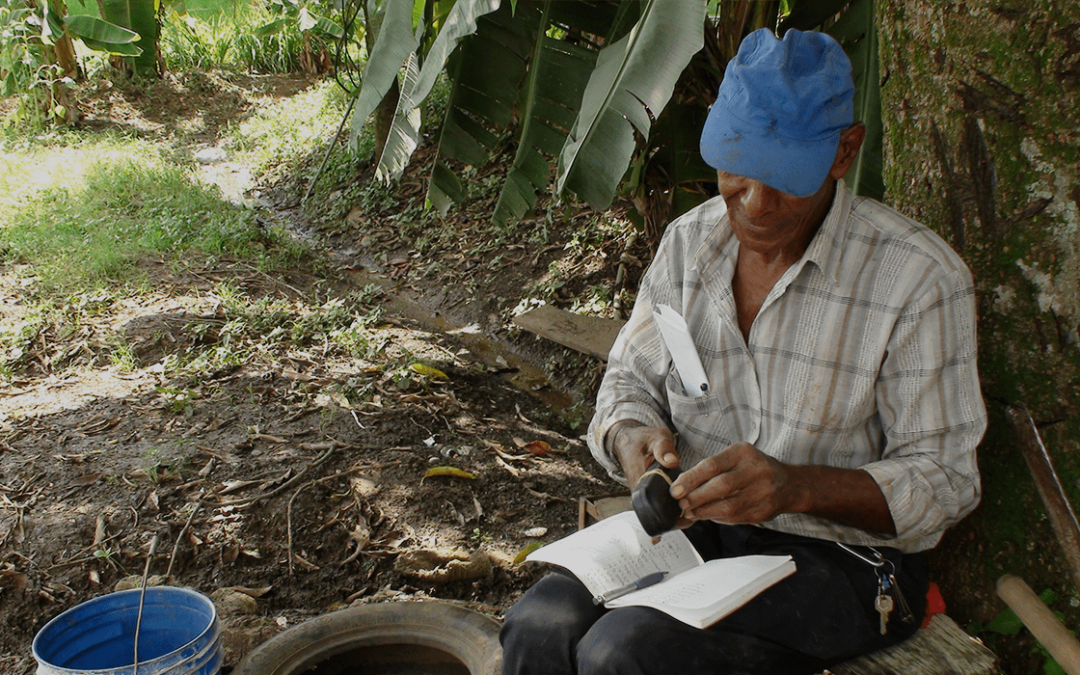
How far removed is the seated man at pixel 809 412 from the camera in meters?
1.53

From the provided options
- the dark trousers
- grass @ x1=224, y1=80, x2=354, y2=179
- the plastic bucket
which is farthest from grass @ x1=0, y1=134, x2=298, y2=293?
the dark trousers

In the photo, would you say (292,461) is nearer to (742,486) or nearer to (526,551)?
(526,551)

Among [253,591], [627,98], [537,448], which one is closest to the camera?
[627,98]

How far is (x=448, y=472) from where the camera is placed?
3.56 meters

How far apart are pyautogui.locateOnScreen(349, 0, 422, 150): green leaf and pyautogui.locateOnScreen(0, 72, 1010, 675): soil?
1370 millimetres

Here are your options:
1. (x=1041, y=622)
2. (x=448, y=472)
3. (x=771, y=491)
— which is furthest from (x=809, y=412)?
(x=448, y=472)

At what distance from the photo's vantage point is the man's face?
5.31 ft

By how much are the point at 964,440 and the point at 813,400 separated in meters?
0.27

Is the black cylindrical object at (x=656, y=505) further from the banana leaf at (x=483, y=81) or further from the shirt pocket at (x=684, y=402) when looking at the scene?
the banana leaf at (x=483, y=81)

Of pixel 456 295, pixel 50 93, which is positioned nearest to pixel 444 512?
pixel 456 295

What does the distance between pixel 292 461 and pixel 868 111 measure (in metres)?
2.55

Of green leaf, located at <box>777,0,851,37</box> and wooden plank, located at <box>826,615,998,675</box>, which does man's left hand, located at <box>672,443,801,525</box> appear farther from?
green leaf, located at <box>777,0,851,37</box>

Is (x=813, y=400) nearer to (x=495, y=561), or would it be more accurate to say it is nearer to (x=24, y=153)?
(x=495, y=561)

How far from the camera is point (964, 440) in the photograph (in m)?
1.55
